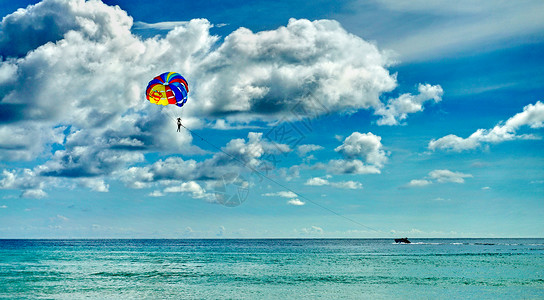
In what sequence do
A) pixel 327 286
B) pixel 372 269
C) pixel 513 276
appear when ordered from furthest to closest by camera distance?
pixel 372 269 < pixel 513 276 < pixel 327 286

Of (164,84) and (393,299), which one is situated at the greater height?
(164,84)

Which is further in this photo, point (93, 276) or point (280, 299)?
point (93, 276)

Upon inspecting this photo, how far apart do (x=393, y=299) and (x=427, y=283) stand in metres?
10.0

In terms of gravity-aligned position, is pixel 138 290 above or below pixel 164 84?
below

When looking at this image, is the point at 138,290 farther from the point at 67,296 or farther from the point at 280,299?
the point at 280,299

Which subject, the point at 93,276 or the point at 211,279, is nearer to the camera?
the point at 211,279

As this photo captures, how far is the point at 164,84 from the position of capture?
44.6m

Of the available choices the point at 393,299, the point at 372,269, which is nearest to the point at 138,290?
the point at 393,299

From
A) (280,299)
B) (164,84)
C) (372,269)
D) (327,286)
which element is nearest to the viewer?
(280,299)

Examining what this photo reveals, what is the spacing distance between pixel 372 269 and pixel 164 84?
103ft

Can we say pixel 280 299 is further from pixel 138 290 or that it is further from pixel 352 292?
pixel 138 290

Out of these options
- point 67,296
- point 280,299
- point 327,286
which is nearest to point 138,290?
point 67,296

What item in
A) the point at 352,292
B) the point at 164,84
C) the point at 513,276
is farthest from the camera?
the point at 513,276

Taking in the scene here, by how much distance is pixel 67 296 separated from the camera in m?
36.1
